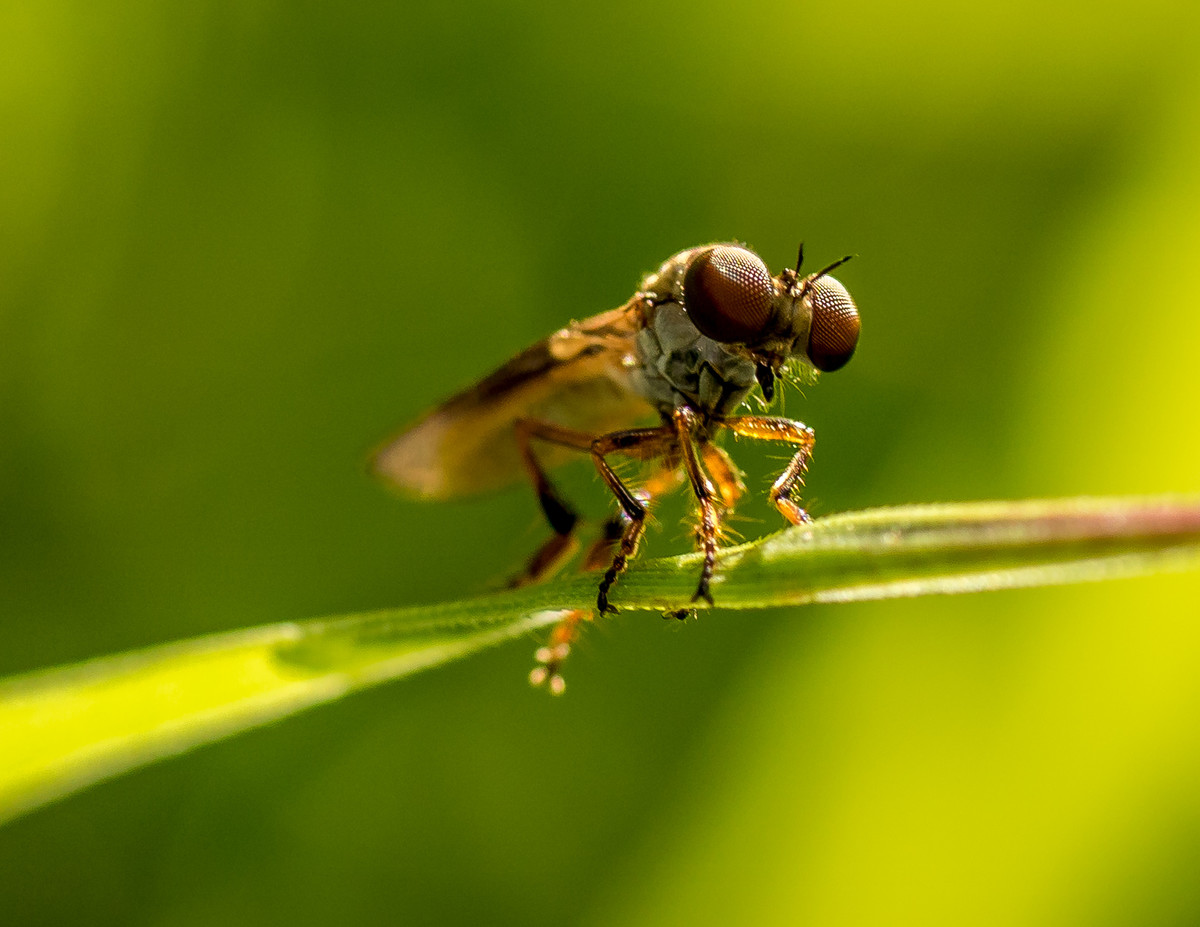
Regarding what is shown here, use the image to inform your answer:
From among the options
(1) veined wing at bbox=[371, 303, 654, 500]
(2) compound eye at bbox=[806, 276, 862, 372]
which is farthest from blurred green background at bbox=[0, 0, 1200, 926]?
(2) compound eye at bbox=[806, 276, 862, 372]

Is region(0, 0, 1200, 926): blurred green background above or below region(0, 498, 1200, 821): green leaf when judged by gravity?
above

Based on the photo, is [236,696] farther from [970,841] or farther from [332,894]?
[970,841]

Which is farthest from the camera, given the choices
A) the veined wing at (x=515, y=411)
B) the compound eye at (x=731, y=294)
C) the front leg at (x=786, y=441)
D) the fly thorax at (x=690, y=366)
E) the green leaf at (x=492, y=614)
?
the veined wing at (x=515, y=411)

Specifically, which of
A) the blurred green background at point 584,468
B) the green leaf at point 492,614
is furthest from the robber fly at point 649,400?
the green leaf at point 492,614

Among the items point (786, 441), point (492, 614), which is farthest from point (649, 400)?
point (492, 614)

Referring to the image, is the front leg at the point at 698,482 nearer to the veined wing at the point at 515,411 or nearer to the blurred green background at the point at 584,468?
the veined wing at the point at 515,411

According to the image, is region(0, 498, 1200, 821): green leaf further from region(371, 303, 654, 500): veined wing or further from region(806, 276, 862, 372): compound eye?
region(371, 303, 654, 500): veined wing
